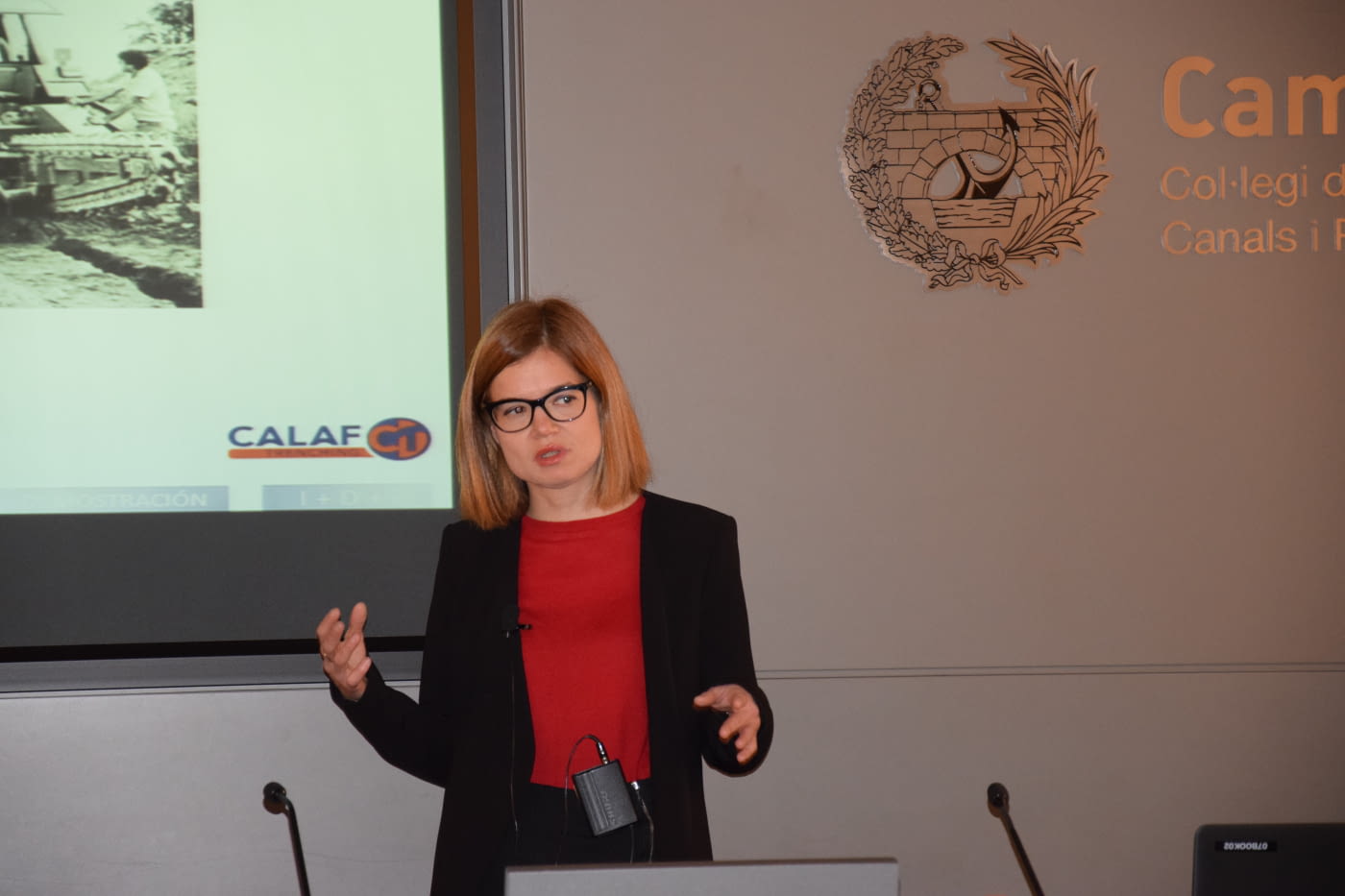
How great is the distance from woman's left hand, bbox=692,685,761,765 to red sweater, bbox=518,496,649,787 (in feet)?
0.72

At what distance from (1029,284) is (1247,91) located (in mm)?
701

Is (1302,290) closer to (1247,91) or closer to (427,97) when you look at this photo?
(1247,91)

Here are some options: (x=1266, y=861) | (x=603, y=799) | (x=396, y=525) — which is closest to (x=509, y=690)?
(x=603, y=799)

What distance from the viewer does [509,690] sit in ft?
5.57

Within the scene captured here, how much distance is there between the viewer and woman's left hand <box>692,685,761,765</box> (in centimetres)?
148

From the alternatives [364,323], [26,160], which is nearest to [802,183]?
[364,323]

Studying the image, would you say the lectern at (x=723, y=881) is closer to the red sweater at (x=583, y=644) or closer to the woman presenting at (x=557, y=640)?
the woman presenting at (x=557, y=640)

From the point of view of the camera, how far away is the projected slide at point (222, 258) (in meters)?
2.30

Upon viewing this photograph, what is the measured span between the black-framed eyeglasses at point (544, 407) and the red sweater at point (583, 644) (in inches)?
7.7

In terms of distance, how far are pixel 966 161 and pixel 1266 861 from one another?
1.78 metres

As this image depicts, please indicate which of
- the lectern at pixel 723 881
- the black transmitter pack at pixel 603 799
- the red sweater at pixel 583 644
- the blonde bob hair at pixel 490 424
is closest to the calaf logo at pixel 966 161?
the blonde bob hair at pixel 490 424

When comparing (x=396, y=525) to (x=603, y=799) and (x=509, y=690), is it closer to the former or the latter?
(x=509, y=690)

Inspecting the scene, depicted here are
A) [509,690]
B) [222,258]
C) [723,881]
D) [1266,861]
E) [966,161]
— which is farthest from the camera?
[966,161]

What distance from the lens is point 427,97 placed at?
2.41m
